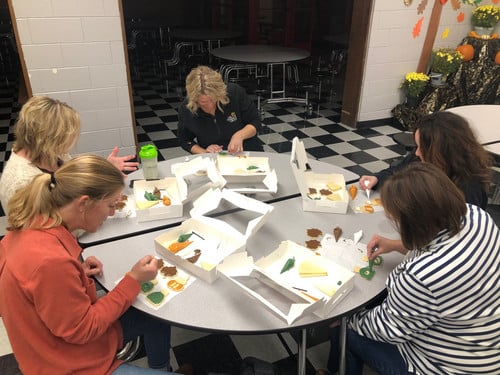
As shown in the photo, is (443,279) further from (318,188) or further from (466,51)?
(466,51)

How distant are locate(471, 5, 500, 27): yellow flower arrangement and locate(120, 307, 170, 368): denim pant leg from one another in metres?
5.34

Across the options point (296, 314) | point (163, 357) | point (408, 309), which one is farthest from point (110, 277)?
point (408, 309)

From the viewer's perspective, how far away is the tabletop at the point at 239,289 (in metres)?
1.32

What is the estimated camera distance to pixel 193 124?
2875 mm

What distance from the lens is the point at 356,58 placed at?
16.3 feet

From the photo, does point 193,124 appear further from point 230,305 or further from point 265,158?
point 230,305

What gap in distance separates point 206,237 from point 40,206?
0.65 metres

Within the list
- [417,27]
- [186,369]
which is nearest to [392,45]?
[417,27]

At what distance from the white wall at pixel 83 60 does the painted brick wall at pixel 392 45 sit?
289 centimetres

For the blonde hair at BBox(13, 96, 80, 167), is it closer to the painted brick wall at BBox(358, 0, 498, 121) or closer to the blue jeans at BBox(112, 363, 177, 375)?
the blue jeans at BBox(112, 363, 177, 375)

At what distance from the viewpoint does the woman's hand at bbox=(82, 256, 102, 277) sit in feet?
4.92

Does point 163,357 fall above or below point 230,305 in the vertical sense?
below

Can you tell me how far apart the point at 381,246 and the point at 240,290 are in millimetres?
606

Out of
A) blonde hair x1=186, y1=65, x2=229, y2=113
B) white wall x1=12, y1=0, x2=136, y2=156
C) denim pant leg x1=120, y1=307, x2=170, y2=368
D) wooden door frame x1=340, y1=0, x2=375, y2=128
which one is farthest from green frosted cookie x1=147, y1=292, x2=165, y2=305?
wooden door frame x1=340, y1=0, x2=375, y2=128
